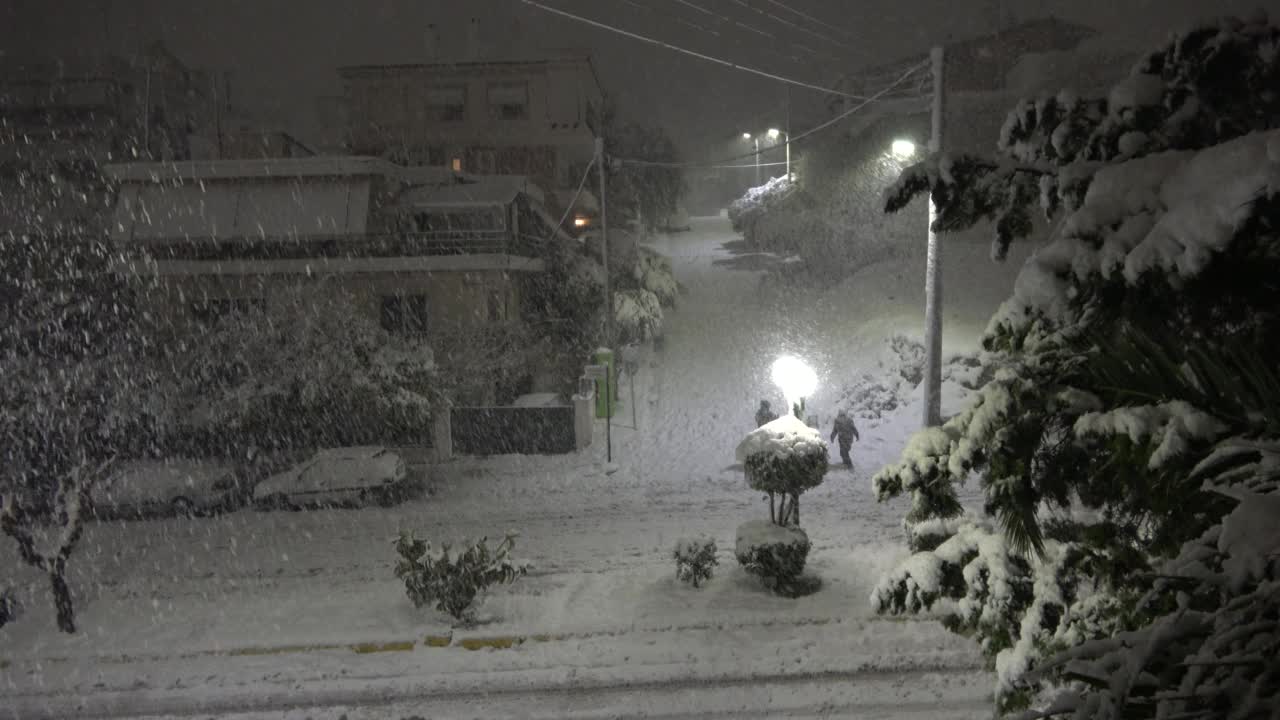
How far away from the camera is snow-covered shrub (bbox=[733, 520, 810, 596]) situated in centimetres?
1065

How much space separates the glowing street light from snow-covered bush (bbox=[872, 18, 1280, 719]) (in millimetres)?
29609

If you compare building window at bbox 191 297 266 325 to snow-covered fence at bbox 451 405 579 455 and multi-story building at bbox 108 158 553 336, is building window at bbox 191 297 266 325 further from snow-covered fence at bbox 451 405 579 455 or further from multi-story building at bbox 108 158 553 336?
snow-covered fence at bbox 451 405 579 455

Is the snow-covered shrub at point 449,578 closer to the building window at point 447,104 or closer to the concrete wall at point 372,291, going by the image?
the concrete wall at point 372,291

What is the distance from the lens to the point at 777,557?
1062 centimetres

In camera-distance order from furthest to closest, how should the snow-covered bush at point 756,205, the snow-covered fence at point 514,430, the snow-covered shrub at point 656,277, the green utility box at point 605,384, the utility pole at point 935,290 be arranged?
the snow-covered bush at point 756,205
the snow-covered shrub at point 656,277
the green utility box at point 605,384
the snow-covered fence at point 514,430
the utility pole at point 935,290

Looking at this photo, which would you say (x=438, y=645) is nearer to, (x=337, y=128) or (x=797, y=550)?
(x=797, y=550)

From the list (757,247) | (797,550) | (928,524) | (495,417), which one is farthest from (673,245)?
(928,524)

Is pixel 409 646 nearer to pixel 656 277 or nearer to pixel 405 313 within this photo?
pixel 405 313

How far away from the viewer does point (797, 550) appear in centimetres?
1071

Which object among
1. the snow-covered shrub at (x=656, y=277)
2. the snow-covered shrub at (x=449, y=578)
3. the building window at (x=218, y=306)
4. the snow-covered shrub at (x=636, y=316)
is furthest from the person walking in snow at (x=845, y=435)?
the building window at (x=218, y=306)

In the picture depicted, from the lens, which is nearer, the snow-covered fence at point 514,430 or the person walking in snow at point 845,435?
the person walking in snow at point 845,435

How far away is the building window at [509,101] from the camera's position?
111 ft

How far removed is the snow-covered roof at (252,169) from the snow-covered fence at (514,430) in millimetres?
8542

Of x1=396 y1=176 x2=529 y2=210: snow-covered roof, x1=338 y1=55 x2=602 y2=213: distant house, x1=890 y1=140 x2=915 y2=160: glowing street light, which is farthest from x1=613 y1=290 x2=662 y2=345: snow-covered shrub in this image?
x1=890 y1=140 x2=915 y2=160: glowing street light
